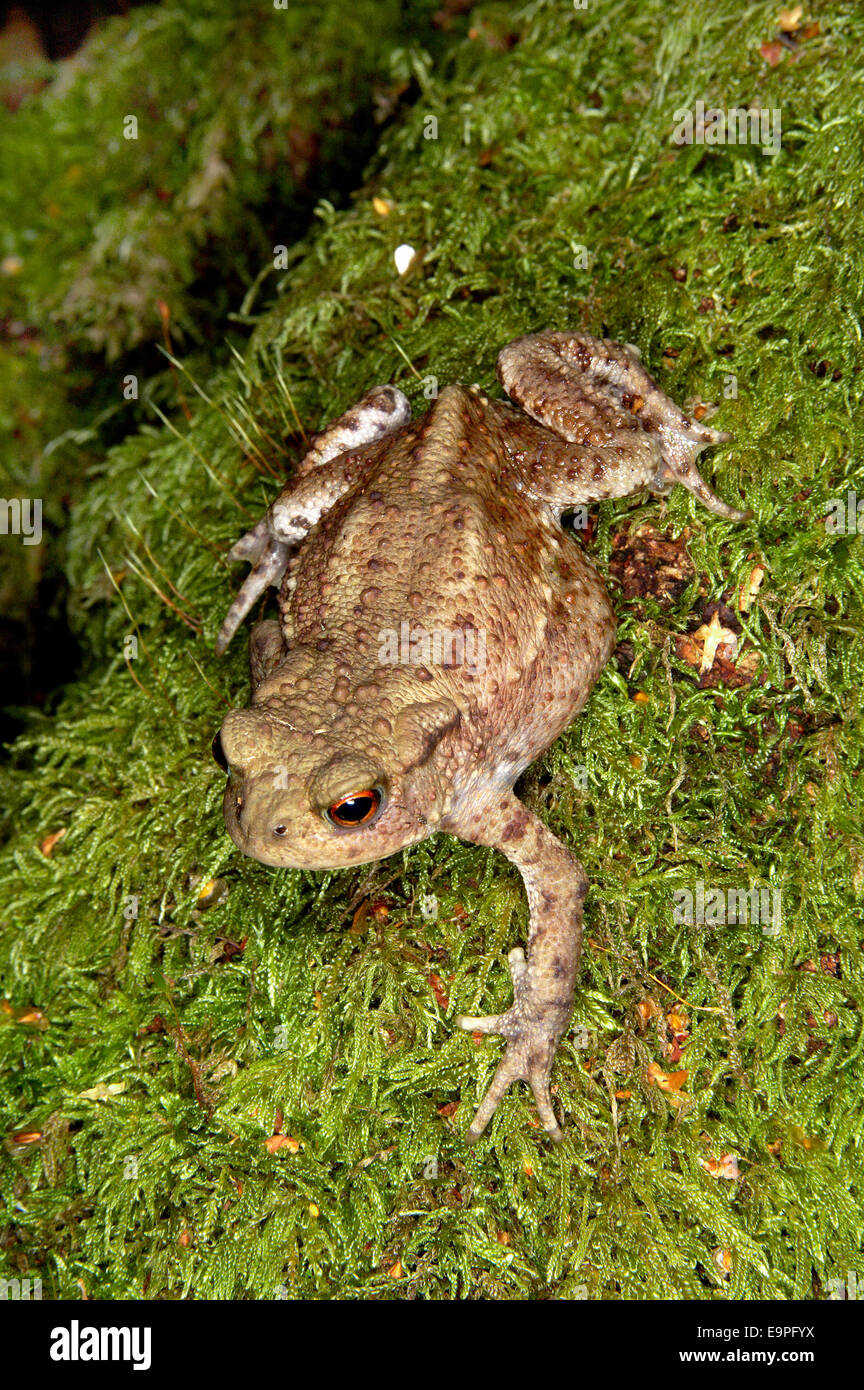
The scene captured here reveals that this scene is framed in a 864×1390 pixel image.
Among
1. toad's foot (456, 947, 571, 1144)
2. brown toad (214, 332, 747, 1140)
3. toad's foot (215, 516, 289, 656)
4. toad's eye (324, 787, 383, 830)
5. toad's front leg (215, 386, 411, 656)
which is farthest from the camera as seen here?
toad's foot (215, 516, 289, 656)

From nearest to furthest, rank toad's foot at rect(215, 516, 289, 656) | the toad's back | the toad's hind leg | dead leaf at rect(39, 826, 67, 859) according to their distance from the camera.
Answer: the toad's back → the toad's hind leg → toad's foot at rect(215, 516, 289, 656) → dead leaf at rect(39, 826, 67, 859)

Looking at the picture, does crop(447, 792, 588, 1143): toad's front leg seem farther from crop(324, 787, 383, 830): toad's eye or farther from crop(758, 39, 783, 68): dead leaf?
crop(758, 39, 783, 68): dead leaf

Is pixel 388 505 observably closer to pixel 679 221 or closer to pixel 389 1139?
pixel 679 221

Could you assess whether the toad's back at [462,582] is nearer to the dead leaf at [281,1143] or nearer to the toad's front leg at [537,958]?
the toad's front leg at [537,958]

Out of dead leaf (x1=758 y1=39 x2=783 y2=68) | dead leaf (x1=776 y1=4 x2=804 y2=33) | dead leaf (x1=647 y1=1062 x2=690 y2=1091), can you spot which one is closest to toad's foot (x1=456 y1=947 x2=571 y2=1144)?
dead leaf (x1=647 y1=1062 x2=690 y2=1091)

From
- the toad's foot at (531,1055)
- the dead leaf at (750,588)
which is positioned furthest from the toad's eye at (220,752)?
the dead leaf at (750,588)

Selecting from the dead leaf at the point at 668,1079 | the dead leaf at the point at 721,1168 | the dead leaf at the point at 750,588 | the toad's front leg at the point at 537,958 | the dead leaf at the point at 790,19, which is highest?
the dead leaf at the point at 790,19

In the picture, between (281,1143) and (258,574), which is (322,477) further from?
(281,1143)
